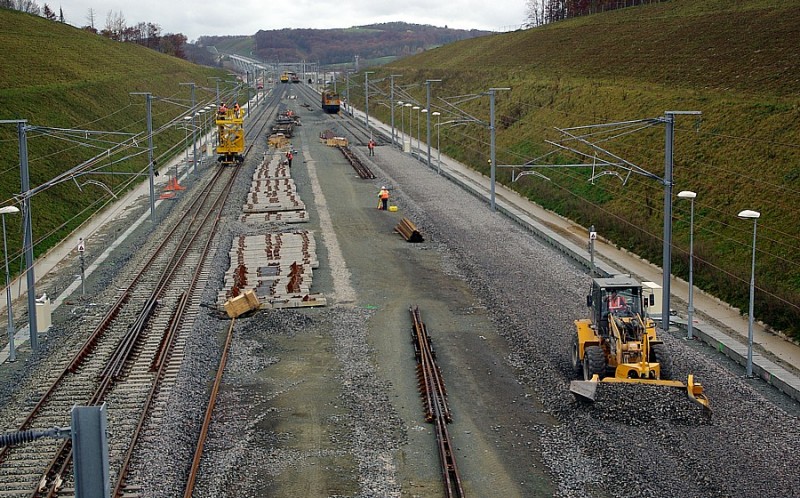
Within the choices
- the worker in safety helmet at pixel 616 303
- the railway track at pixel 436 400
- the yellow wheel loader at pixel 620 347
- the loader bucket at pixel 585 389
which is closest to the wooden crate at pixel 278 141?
the railway track at pixel 436 400

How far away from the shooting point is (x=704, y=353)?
81.3ft

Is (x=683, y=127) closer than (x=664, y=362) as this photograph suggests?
No

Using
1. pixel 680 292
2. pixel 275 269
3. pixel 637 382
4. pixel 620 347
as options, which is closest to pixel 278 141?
pixel 275 269

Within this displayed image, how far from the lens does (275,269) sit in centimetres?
3356

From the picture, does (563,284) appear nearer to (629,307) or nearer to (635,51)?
(629,307)

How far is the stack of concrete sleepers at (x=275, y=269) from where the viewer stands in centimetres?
2947

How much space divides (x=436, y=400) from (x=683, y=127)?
31.8 metres

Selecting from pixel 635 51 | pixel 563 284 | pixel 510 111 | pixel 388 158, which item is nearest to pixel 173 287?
pixel 563 284

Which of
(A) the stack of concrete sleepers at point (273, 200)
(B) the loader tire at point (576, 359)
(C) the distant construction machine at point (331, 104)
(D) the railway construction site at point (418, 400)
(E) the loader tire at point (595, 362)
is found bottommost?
(D) the railway construction site at point (418, 400)

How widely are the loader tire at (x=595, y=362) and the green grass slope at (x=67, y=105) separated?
602 inches

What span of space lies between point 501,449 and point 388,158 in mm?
54883

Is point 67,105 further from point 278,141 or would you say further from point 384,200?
point 384,200

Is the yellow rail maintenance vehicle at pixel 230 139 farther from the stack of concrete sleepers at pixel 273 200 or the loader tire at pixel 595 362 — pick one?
the loader tire at pixel 595 362

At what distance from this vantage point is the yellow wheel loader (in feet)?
64.1
